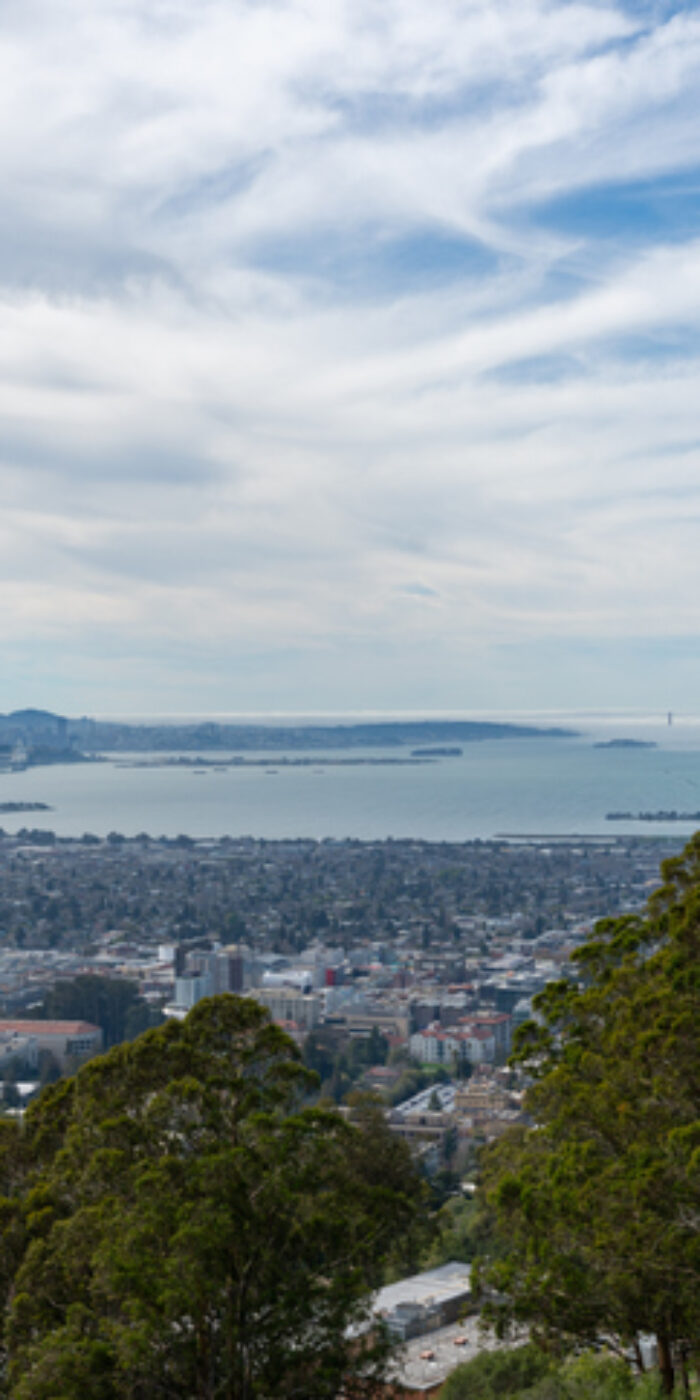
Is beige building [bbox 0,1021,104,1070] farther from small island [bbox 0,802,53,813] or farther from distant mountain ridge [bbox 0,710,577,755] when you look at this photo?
distant mountain ridge [bbox 0,710,577,755]

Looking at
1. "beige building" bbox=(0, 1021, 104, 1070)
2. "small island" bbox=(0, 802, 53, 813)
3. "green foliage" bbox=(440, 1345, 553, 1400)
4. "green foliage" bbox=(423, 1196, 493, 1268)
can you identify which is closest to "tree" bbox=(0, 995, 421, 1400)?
"green foliage" bbox=(440, 1345, 553, 1400)

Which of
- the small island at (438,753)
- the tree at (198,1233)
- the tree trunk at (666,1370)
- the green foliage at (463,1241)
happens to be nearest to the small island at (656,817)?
the green foliage at (463,1241)

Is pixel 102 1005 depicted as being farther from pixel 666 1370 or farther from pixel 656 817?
pixel 656 817

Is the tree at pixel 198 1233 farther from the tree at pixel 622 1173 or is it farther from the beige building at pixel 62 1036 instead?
the beige building at pixel 62 1036

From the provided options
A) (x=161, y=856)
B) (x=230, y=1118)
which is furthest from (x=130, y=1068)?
(x=161, y=856)

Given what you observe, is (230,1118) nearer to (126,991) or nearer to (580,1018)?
(580,1018)

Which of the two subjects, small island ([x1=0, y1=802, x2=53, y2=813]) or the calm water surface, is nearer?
the calm water surface
